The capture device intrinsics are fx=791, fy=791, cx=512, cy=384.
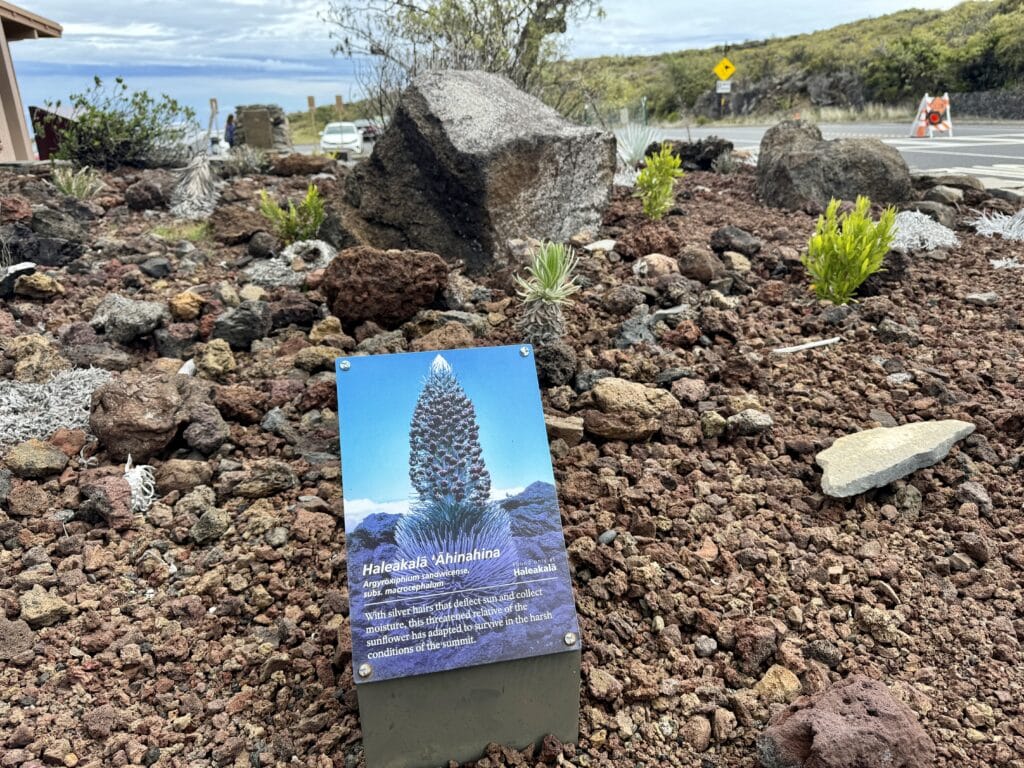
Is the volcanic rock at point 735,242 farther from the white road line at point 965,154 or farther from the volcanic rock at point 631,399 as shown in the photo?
the white road line at point 965,154

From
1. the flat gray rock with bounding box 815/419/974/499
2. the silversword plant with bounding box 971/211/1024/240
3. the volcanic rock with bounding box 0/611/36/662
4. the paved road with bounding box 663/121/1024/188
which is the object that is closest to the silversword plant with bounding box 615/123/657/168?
the paved road with bounding box 663/121/1024/188

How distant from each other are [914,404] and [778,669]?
1.70 m

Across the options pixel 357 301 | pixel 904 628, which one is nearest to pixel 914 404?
pixel 904 628

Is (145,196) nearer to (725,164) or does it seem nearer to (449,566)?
(725,164)

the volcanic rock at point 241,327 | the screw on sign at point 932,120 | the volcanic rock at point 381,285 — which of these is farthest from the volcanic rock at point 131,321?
the screw on sign at point 932,120

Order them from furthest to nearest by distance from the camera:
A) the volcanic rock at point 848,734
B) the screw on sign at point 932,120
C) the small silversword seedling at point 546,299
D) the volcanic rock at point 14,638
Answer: the screw on sign at point 932,120 → the small silversword seedling at point 546,299 → the volcanic rock at point 14,638 → the volcanic rock at point 848,734

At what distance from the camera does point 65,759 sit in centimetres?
202

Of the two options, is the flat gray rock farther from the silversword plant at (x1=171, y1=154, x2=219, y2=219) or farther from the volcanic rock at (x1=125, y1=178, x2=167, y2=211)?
the volcanic rock at (x1=125, y1=178, x2=167, y2=211)

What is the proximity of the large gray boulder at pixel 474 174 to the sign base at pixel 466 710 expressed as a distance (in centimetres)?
353

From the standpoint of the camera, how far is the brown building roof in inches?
450

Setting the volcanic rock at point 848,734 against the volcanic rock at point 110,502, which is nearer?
the volcanic rock at point 848,734

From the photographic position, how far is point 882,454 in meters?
2.97

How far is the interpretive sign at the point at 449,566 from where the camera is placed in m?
1.91

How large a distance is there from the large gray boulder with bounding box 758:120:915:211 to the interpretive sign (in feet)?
17.6
